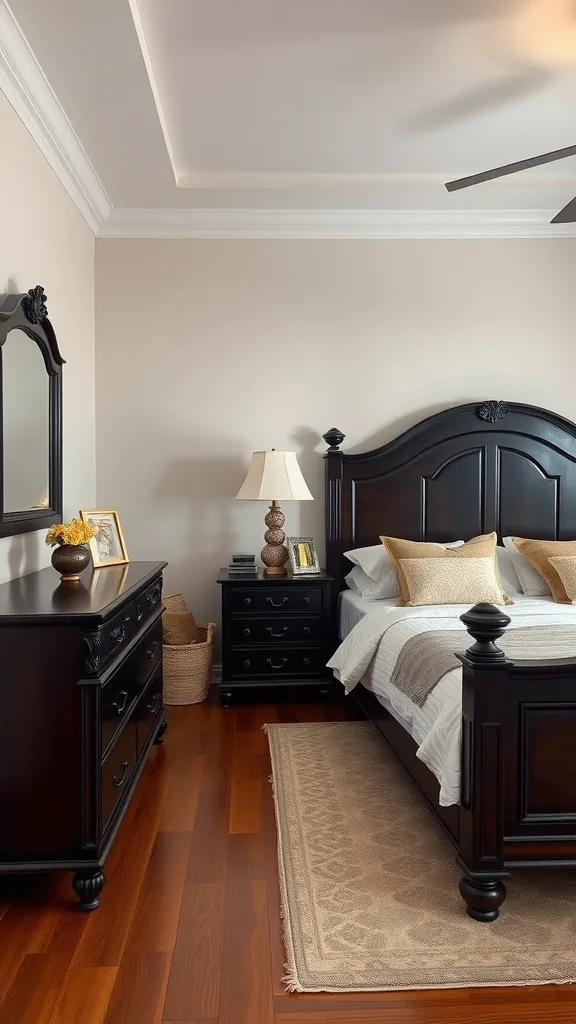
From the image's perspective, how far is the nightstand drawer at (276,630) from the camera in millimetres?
4074

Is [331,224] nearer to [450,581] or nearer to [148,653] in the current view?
[450,581]

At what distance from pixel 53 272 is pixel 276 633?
2.15 meters

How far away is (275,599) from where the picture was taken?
13.4ft

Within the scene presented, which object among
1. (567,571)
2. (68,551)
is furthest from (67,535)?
(567,571)

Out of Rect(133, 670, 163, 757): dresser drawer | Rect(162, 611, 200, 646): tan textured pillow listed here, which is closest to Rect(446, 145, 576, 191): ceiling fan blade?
Rect(133, 670, 163, 757): dresser drawer

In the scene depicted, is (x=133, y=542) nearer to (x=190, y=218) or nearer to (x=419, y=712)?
(x=190, y=218)

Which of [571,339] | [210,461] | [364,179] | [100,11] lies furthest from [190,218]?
[571,339]

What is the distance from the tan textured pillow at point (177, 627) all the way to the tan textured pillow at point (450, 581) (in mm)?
1315

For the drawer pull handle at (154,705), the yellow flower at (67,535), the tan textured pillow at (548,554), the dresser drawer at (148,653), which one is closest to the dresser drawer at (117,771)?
the dresser drawer at (148,653)

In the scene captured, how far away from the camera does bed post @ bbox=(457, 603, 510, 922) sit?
2016mm

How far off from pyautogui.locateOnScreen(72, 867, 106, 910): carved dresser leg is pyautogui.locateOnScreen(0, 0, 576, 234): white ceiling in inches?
107

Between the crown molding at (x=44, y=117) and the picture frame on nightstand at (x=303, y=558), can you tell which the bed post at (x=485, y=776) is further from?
the crown molding at (x=44, y=117)

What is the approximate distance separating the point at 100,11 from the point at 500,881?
299 cm

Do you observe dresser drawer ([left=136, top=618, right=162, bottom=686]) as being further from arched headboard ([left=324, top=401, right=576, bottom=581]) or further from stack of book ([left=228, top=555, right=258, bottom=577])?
arched headboard ([left=324, top=401, right=576, bottom=581])
